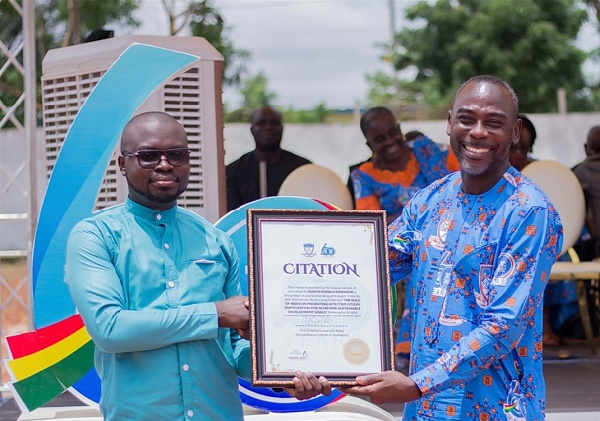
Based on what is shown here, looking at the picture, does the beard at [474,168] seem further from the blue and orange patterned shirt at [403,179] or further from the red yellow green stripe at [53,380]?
the blue and orange patterned shirt at [403,179]

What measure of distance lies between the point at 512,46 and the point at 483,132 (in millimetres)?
21170

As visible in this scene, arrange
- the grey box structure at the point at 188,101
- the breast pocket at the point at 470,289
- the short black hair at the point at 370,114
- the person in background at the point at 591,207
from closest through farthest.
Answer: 1. the breast pocket at the point at 470,289
2. the grey box structure at the point at 188,101
3. the short black hair at the point at 370,114
4. the person in background at the point at 591,207

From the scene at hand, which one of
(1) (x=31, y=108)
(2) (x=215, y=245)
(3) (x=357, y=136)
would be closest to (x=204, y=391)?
(2) (x=215, y=245)

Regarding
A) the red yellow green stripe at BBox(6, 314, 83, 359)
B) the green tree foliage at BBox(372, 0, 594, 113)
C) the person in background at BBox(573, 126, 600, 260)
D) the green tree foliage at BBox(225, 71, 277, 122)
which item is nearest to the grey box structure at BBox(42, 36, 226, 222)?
the red yellow green stripe at BBox(6, 314, 83, 359)

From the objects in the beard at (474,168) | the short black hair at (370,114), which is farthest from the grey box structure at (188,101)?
the short black hair at (370,114)

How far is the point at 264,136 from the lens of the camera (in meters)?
7.73

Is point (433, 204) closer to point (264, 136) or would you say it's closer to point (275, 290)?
point (275, 290)

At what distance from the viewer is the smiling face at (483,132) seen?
2727 millimetres

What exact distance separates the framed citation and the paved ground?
2551 millimetres

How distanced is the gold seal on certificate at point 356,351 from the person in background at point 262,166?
4.65 meters

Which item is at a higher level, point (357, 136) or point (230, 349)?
point (357, 136)

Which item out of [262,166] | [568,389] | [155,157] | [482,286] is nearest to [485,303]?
[482,286]

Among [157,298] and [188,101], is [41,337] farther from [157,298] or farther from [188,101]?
[157,298]

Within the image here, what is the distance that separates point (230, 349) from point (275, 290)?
0.77 feet
